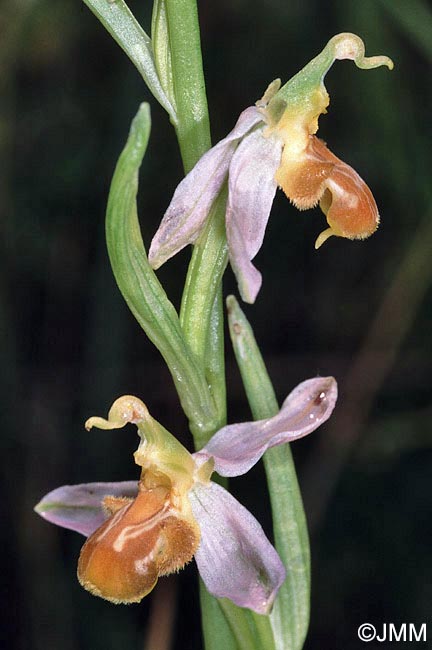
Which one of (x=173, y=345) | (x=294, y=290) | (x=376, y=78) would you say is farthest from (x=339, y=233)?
(x=294, y=290)

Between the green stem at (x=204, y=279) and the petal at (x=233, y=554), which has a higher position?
the green stem at (x=204, y=279)

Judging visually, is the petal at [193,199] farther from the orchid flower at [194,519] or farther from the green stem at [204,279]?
the orchid flower at [194,519]

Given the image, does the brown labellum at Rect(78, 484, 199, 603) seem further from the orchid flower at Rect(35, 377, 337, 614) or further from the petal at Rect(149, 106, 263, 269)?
the petal at Rect(149, 106, 263, 269)

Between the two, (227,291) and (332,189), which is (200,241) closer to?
(332,189)

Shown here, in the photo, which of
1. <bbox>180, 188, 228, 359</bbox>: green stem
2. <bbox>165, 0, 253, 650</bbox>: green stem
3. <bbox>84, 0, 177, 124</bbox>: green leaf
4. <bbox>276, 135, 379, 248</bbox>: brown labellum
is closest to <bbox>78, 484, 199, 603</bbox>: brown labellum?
<bbox>165, 0, 253, 650</bbox>: green stem

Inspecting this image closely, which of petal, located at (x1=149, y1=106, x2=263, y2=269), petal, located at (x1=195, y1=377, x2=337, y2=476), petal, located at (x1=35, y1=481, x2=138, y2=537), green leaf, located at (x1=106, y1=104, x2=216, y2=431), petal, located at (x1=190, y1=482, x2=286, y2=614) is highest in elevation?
petal, located at (x1=149, y1=106, x2=263, y2=269)

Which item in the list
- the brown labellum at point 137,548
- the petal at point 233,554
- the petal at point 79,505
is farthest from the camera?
the petal at point 79,505

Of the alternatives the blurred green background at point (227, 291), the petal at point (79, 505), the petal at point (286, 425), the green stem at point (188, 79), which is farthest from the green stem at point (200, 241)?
the blurred green background at point (227, 291)

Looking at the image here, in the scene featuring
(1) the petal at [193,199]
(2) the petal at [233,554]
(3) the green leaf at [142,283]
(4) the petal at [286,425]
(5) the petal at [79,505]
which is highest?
(1) the petal at [193,199]

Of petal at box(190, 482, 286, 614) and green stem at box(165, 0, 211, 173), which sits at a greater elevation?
green stem at box(165, 0, 211, 173)
